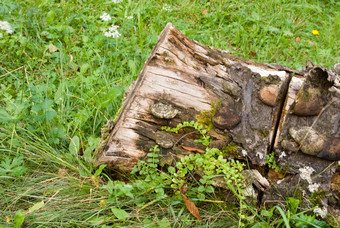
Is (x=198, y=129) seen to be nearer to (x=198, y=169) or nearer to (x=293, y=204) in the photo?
(x=198, y=169)

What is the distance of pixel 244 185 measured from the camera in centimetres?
196

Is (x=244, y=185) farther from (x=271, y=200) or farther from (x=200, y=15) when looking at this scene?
(x=200, y=15)

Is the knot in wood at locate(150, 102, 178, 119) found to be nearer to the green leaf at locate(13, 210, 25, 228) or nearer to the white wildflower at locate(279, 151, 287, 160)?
the white wildflower at locate(279, 151, 287, 160)

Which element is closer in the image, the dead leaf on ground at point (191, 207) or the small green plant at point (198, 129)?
the dead leaf on ground at point (191, 207)

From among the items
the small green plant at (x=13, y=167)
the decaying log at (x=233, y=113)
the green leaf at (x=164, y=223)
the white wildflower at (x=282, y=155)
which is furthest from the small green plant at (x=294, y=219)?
the small green plant at (x=13, y=167)

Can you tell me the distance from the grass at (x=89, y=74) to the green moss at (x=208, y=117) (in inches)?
20.6

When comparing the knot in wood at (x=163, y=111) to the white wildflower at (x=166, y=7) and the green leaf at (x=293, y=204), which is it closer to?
the green leaf at (x=293, y=204)

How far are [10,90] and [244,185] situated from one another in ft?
8.05

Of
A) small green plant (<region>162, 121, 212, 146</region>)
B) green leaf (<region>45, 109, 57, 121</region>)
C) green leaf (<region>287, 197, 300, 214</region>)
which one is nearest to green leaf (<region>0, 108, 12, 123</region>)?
green leaf (<region>45, 109, 57, 121</region>)

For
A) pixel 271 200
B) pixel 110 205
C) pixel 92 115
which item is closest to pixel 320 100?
pixel 271 200

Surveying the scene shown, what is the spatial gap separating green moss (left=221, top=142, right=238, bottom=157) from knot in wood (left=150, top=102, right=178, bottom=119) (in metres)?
0.45

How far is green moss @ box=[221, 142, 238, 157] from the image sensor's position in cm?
207

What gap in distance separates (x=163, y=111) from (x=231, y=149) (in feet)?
1.87

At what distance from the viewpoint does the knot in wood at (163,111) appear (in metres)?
2.14
